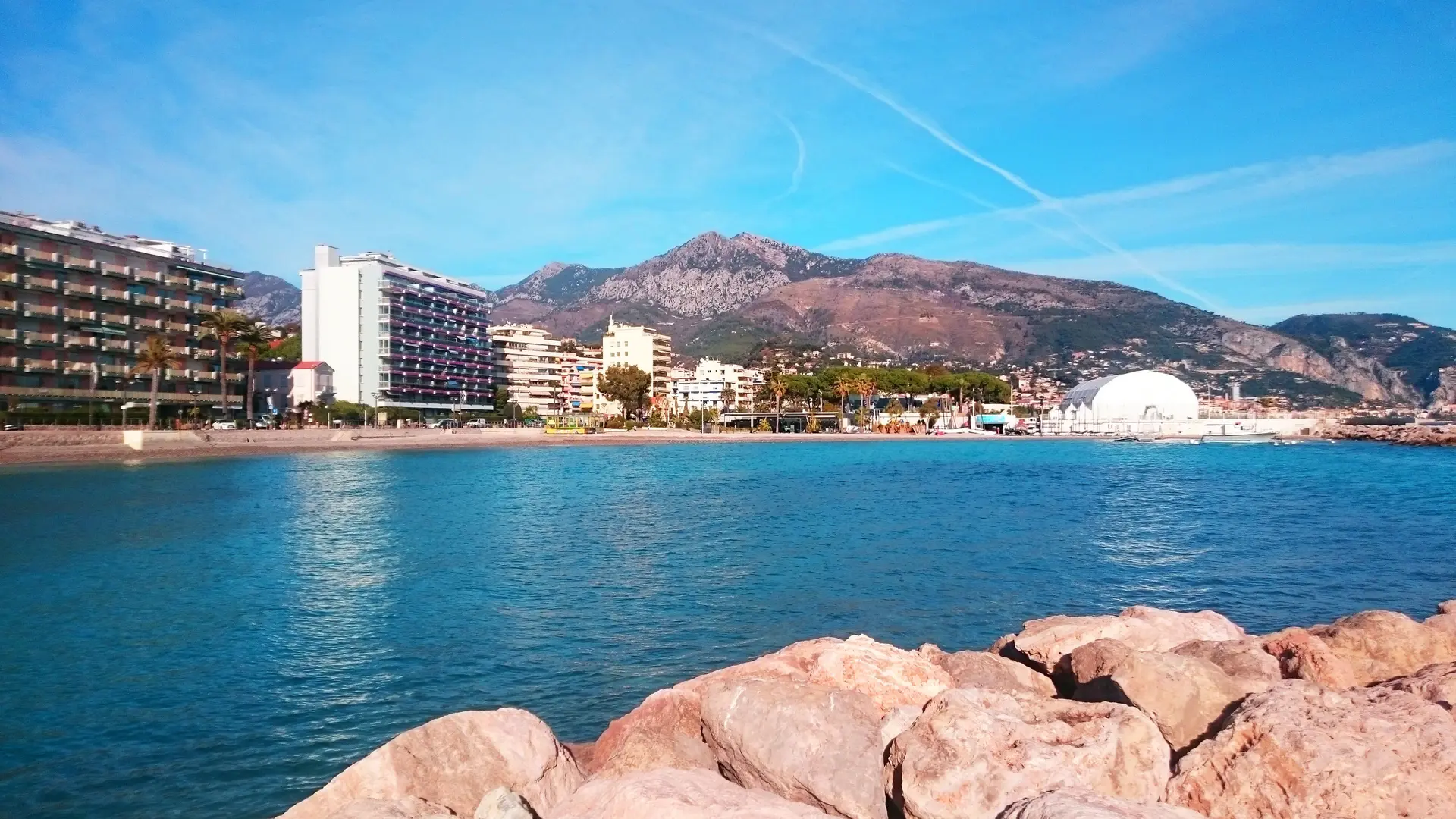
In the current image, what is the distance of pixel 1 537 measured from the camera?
32.8 metres

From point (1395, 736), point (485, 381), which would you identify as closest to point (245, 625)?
point (1395, 736)

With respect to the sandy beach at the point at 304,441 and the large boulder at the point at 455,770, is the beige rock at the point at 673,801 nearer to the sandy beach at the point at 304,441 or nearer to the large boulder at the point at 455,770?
the large boulder at the point at 455,770

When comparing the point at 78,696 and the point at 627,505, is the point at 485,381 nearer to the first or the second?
the point at 627,505

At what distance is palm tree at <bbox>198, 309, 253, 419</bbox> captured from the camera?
9431cm

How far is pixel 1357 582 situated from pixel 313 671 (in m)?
23.0

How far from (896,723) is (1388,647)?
621 cm

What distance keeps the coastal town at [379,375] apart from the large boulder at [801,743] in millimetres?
90239

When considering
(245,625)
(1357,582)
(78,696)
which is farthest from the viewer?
(1357,582)

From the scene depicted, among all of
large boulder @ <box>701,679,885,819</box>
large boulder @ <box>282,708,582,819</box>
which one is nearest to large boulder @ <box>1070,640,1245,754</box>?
large boulder @ <box>701,679,885,819</box>

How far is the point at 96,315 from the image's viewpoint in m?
87.7

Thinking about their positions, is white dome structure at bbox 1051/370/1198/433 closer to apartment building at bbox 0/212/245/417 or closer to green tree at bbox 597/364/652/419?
green tree at bbox 597/364/652/419

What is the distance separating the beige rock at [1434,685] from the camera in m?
7.59

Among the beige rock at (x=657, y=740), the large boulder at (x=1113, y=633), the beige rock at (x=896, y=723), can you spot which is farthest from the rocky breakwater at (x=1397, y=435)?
the beige rock at (x=657, y=740)

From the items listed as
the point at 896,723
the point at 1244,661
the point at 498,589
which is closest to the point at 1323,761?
the point at 896,723
